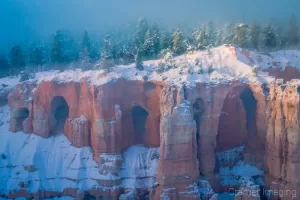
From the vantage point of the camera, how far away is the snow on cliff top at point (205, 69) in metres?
43.9

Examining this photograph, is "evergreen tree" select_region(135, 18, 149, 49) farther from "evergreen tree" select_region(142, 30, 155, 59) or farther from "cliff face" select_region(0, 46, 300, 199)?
"cliff face" select_region(0, 46, 300, 199)

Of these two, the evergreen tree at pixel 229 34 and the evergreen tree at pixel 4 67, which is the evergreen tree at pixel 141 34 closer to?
the evergreen tree at pixel 229 34

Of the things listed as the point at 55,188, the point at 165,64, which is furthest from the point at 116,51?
the point at 55,188

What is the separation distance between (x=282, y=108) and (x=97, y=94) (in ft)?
56.5

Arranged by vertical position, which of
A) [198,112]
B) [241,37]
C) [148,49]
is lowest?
[198,112]

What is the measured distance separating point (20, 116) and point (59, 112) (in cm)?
416

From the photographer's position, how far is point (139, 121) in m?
48.3

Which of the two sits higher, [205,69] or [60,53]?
[60,53]

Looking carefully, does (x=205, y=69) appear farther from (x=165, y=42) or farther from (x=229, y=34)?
(x=229, y=34)

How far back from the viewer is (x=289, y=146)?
3909 centimetres

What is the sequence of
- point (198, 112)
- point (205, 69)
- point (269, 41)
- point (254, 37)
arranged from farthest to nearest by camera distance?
point (254, 37) < point (269, 41) < point (205, 69) < point (198, 112)

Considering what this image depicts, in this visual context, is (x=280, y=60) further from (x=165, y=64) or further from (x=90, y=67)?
(x=90, y=67)

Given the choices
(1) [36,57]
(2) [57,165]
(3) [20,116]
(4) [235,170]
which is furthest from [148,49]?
(4) [235,170]

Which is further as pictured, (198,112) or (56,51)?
(56,51)
